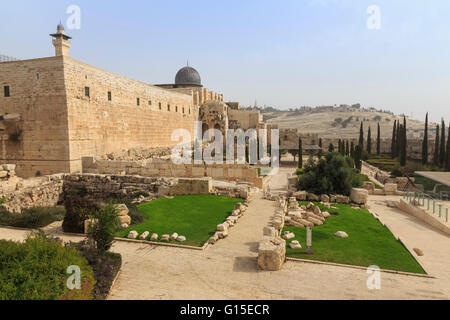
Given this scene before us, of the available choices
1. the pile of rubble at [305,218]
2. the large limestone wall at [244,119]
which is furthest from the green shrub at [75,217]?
the large limestone wall at [244,119]

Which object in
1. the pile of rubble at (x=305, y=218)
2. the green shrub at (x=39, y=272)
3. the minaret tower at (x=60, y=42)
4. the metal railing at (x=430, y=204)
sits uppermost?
the minaret tower at (x=60, y=42)

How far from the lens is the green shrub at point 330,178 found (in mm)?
14366

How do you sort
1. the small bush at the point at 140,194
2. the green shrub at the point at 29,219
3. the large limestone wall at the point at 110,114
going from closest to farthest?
1. the green shrub at the point at 29,219
2. the small bush at the point at 140,194
3. the large limestone wall at the point at 110,114

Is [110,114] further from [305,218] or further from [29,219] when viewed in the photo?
[305,218]

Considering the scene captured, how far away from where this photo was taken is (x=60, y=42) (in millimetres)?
14508

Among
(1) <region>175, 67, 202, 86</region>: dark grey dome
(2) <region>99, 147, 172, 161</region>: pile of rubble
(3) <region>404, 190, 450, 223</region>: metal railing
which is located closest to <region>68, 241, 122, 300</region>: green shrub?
(3) <region>404, 190, 450, 223</region>: metal railing

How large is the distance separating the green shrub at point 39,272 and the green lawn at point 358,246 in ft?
14.2

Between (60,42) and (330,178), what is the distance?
13868mm

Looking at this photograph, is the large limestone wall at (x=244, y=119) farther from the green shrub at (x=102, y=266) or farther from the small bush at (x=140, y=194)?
the green shrub at (x=102, y=266)

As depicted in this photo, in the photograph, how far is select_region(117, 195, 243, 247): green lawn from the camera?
8.13 m

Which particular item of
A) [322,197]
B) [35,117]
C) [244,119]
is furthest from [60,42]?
[244,119]
